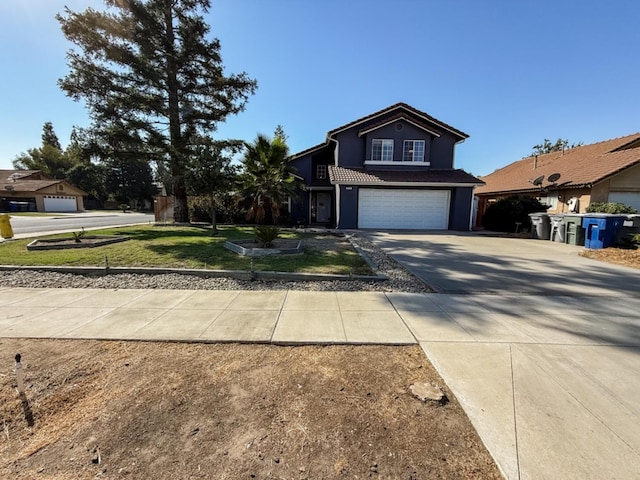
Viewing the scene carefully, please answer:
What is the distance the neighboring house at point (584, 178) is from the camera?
53.0ft

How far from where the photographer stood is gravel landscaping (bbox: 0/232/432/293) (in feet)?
19.8

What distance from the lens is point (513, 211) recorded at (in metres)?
16.5

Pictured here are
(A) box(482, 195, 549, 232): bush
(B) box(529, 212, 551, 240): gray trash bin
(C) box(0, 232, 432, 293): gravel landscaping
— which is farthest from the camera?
(A) box(482, 195, 549, 232): bush

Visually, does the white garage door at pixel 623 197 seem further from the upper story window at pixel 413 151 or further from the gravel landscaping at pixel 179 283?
the gravel landscaping at pixel 179 283

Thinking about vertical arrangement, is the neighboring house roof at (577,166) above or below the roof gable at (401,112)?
below

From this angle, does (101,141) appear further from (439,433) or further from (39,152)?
(39,152)

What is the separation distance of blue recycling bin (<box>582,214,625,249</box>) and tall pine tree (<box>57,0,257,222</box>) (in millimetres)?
17371

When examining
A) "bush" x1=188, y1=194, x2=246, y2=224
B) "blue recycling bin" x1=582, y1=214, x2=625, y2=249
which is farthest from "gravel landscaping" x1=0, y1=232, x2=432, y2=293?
"bush" x1=188, y1=194, x2=246, y2=224

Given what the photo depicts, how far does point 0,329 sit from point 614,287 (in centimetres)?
1136

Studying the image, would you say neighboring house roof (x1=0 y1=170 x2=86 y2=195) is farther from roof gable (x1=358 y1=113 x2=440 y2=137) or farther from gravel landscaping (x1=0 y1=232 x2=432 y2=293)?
roof gable (x1=358 y1=113 x2=440 y2=137)

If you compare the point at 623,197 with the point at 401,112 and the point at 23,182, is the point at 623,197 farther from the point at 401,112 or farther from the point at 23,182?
the point at 23,182

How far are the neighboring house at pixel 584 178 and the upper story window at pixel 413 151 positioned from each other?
22.9 feet

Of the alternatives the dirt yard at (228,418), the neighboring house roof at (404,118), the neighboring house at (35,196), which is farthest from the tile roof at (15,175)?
the dirt yard at (228,418)

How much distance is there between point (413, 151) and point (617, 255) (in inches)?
436
